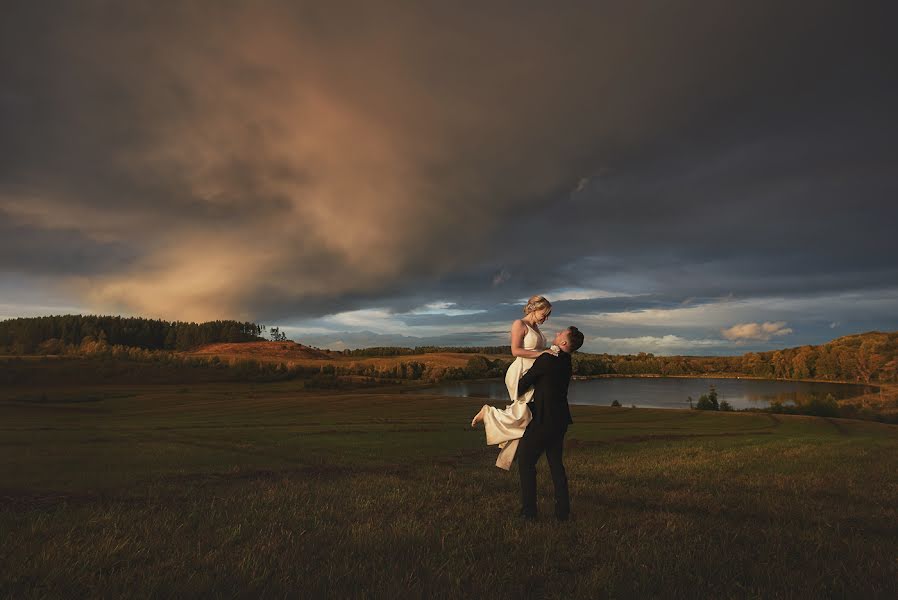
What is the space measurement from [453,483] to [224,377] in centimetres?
15735

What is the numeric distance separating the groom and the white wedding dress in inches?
5.6

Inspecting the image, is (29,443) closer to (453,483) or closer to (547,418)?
(453,483)

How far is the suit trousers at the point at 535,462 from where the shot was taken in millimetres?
8531

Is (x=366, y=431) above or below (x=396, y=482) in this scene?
below

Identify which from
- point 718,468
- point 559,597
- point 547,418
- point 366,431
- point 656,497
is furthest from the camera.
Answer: point 366,431

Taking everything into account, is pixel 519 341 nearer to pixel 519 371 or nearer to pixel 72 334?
pixel 519 371

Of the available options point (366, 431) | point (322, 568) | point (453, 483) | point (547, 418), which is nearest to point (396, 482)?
point (453, 483)

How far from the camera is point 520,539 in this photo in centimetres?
719

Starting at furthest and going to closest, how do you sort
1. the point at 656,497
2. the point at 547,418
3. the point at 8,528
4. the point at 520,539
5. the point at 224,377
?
the point at 224,377
the point at 656,497
the point at 547,418
the point at 8,528
the point at 520,539

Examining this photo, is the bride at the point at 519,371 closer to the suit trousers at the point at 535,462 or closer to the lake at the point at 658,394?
the suit trousers at the point at 535,462

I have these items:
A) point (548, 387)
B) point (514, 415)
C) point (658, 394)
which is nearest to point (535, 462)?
point (514, 415)

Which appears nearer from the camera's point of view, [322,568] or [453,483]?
[322,568]

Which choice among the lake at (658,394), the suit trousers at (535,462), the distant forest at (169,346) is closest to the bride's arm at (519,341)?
the suit trousers at (535,462)

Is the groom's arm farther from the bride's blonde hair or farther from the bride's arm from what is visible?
the bride's blonde hair
